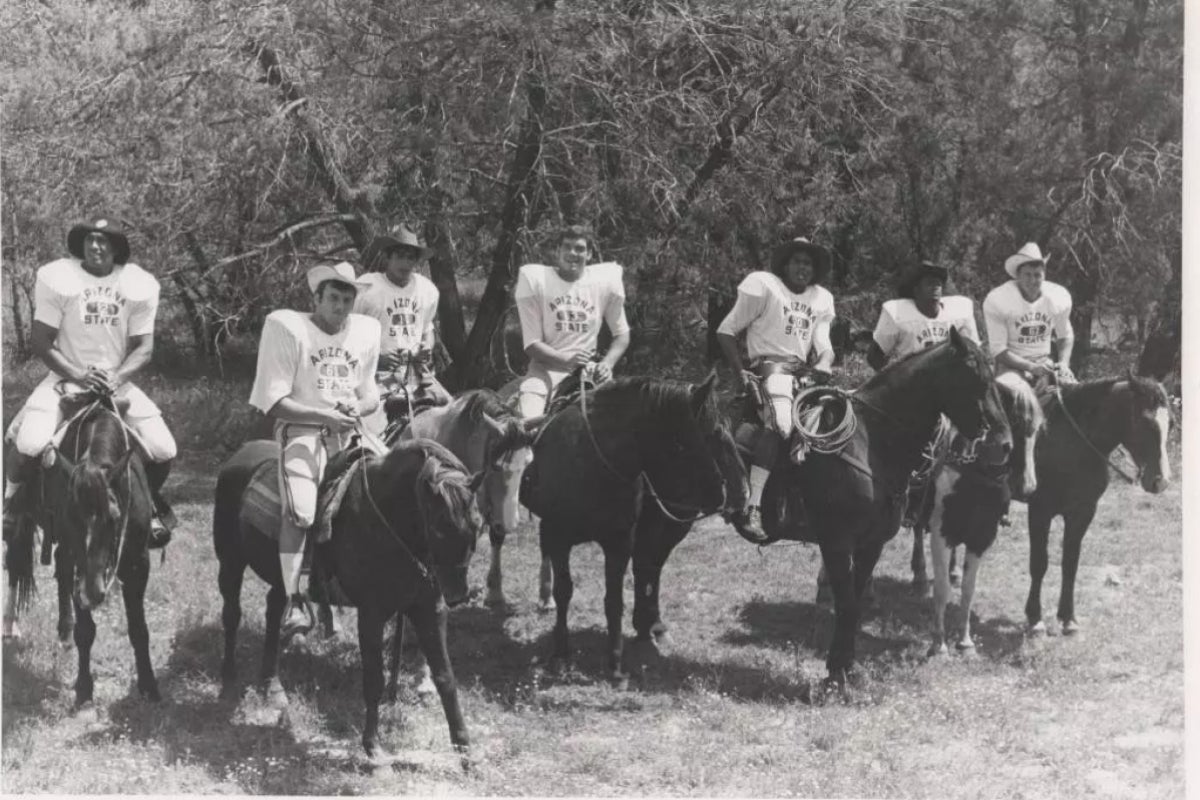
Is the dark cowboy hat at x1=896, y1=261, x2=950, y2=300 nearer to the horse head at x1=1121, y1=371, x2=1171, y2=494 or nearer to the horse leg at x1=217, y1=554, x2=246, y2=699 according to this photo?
the horse head at x1=1121, y1=371, x2=1171, y2=494

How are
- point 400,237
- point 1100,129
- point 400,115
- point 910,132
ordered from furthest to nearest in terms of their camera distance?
point 910,132, point 400,115, point 1100,129, point 400,237

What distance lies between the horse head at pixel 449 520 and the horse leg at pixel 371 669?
681 mm

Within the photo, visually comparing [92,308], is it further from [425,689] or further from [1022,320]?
[1022,320]

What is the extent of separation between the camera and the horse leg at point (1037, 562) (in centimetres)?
918

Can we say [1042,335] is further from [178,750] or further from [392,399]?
[178,750]

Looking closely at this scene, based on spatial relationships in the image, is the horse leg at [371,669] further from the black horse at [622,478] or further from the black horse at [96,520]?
the black horse at [622,478]

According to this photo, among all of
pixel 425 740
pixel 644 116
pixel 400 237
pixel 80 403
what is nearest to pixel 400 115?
pixel 644 116

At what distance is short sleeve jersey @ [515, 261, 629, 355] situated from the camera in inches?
346

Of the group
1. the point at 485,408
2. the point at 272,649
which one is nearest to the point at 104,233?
the point at 485,408

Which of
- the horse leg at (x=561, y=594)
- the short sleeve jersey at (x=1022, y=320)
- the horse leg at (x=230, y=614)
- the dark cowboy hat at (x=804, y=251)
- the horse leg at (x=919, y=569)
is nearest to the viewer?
the horse leg at (x=230, y=614)

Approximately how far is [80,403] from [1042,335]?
6.68 m

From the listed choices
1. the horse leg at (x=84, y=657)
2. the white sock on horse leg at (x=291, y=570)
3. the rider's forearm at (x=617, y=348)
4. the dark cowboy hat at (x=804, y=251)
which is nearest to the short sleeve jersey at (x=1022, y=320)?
the dark cowboy hat at (x=804, y=251)

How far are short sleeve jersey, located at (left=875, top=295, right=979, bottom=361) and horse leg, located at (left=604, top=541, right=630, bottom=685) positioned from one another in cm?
250

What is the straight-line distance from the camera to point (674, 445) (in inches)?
296
